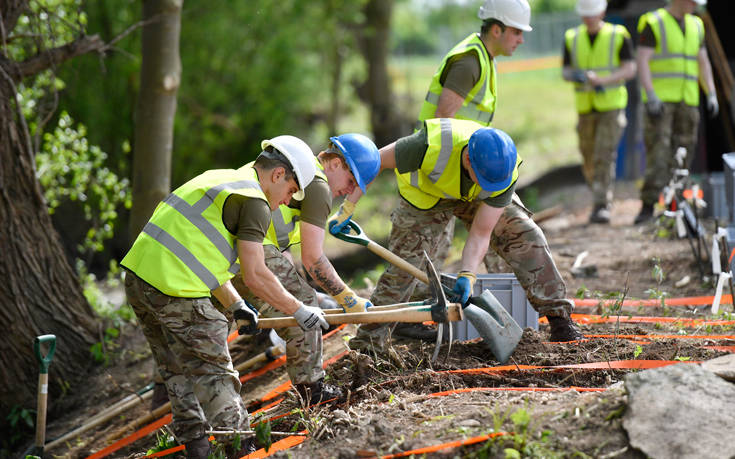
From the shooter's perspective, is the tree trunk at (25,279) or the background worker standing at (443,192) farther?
the tree trunk at (25,279)

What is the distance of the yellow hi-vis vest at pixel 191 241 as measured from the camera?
11.6 feet

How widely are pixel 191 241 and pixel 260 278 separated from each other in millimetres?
356

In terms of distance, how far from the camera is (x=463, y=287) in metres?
4.11

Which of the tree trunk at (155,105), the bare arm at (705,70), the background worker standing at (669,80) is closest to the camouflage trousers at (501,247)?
the tree trunk at (155,105)

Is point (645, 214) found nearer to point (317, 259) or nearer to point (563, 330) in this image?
point (563, 330)

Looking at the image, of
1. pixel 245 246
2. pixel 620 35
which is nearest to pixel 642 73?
pixel 620 35

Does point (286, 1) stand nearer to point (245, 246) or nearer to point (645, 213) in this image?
point (645, 213)

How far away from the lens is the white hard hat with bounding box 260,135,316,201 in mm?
3602

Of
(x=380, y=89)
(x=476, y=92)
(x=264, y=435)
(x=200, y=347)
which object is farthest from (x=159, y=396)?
(x=380, y=89)

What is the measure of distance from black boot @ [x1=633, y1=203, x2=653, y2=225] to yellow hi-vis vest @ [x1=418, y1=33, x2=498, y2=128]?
3543mm

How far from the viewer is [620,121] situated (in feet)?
26.8

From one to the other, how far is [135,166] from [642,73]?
5012 millimetres

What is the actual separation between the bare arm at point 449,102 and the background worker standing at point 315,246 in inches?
46.1

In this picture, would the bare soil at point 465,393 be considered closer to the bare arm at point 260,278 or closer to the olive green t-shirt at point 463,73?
the bare arm at point 260,278
